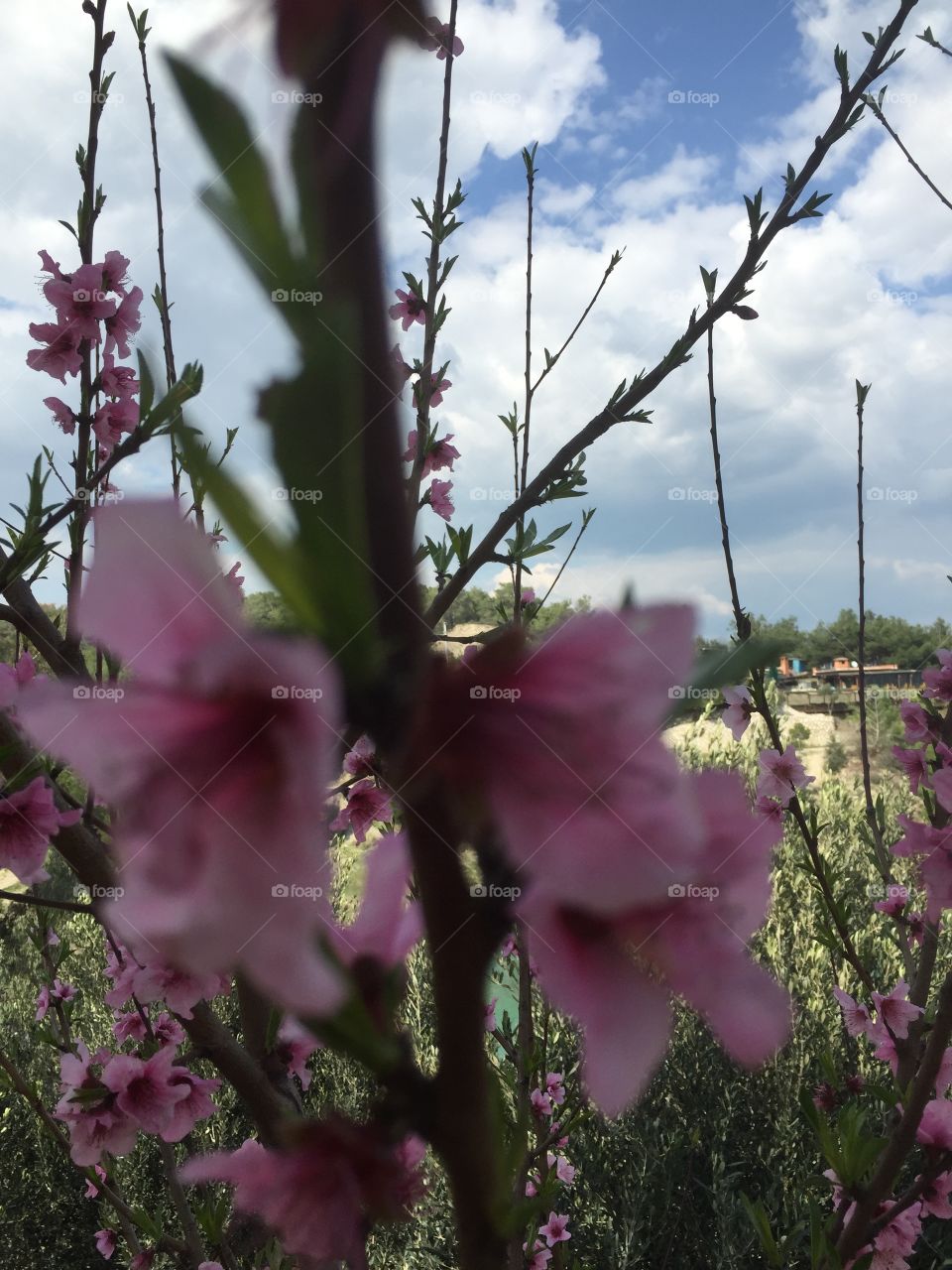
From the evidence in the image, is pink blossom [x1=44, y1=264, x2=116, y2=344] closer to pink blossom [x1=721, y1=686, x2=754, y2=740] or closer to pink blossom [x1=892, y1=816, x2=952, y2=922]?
pink blossom [x1=721, y1=686, x2=754, y2=740]

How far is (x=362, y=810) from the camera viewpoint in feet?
4.30

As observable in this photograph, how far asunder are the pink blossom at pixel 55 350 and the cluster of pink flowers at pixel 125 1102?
1.22 metres

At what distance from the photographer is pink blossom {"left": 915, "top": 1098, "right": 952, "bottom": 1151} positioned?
3.98 feet

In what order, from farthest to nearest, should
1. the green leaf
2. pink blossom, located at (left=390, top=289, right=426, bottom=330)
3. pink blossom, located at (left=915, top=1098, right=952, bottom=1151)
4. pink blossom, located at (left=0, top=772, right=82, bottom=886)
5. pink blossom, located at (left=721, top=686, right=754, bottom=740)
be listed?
pink blossom, located at (left=721, top=686, right=754, bottom=740) → pink blossom, located at (left=390, top=289, right=426, bottom=330) → pink blossom, located at (left=915, top=1098, right=952, bottom=1151) → pink blossom, located at (left=0, top=772, right=82, bottom=886) → the green leaf

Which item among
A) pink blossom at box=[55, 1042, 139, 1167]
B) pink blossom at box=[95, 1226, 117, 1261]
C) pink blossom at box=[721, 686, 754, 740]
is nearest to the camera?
pink blossom at box=[55, 1042, 139, 1167]

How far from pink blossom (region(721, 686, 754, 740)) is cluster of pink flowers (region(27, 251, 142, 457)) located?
4.41 ft

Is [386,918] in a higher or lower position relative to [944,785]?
lower

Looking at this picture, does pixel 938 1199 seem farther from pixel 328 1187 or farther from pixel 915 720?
pixel 328 1187

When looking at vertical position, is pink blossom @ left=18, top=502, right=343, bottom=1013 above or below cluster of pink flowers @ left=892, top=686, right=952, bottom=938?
below

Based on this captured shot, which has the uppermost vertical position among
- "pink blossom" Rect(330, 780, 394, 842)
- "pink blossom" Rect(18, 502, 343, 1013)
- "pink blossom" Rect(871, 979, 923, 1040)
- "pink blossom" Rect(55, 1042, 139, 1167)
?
"pink blossom" Rect(871, 979, 923, 1040)

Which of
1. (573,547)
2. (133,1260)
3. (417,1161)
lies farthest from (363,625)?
(133,1260)

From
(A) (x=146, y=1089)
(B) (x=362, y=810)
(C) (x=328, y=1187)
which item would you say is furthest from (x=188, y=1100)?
(C) (x=328, y=1187)

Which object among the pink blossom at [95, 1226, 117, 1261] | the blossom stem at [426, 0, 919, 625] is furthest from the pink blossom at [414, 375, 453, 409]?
the pink blossom at [95, 1226, 117, 1261]

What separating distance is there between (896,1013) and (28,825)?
1560 millimetres
